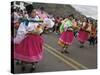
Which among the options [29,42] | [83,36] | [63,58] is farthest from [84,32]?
[29,42]

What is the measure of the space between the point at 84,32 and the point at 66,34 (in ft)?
0.82

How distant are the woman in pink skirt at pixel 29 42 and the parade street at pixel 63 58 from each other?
0.20ft

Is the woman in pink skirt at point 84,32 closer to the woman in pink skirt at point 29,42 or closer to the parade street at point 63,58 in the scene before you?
the parade street at point 63,58

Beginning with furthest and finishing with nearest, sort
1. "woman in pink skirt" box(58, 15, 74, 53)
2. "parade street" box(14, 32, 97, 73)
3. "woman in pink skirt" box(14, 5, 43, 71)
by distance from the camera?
"woman in pink skirt" box(58, 15, 74, 53) → "parade street" box(14, 32, 97, 73) → "woman in pink skirt" box(14, 5, 43, 71)

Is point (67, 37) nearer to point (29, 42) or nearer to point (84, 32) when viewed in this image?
point (84, 32)

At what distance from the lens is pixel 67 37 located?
9.81ft

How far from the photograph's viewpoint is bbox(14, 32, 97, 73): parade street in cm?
283

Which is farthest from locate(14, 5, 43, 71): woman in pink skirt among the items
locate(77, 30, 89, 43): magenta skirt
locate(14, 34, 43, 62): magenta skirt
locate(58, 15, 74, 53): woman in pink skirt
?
locate(77, 30, 89, 43): magenta skirt

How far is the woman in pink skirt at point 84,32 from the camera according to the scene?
9.99 feet

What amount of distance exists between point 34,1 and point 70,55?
2.51ft

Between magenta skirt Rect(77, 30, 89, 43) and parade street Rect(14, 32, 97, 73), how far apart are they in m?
0.05

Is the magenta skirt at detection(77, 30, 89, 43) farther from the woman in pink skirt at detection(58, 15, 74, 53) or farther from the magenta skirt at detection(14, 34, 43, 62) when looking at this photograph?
the magenta skirt at detection(14, 34, 43, 62)

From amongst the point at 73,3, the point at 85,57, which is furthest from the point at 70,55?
the point at 73,3

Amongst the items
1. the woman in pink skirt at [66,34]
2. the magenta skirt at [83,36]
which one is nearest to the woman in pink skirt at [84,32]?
the magenta skirt at [83,36]
